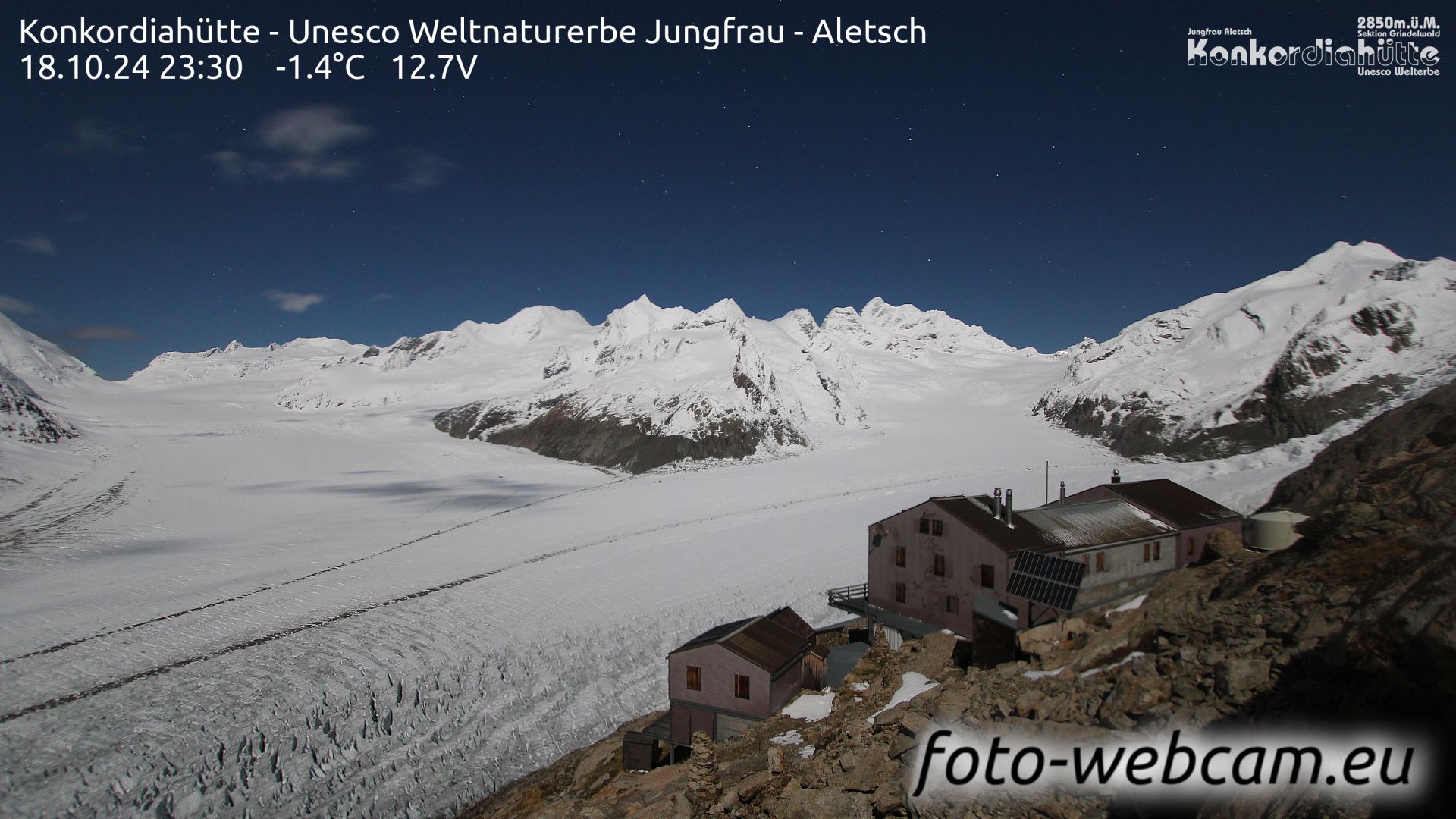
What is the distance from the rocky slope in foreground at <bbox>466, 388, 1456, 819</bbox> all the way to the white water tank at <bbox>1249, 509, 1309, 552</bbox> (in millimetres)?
2794

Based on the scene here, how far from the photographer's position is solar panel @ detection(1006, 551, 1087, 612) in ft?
60.5

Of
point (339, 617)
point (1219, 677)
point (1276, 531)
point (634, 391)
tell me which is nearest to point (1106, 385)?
point (634, 391)

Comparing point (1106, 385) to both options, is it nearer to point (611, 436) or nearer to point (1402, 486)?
point (611, 436)

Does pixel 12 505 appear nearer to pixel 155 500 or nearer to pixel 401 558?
pixel 155 500

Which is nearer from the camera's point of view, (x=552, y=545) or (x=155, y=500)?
(x=552, y=545)

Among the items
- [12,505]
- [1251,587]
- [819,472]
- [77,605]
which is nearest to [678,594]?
[1251,587]

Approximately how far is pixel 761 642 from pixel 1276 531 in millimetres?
15405

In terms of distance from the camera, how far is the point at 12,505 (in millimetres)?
48469

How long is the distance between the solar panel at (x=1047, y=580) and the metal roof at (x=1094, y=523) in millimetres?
2584

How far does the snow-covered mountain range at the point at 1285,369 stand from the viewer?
71.4 metres

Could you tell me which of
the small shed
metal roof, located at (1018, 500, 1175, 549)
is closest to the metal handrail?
the small shed

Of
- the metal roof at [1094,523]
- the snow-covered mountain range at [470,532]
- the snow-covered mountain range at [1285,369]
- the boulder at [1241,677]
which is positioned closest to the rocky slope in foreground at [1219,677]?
the boulder at [1241,677]

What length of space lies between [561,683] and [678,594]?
971 centimetres

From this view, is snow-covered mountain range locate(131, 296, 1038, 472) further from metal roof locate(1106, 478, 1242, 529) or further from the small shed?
the small shed
